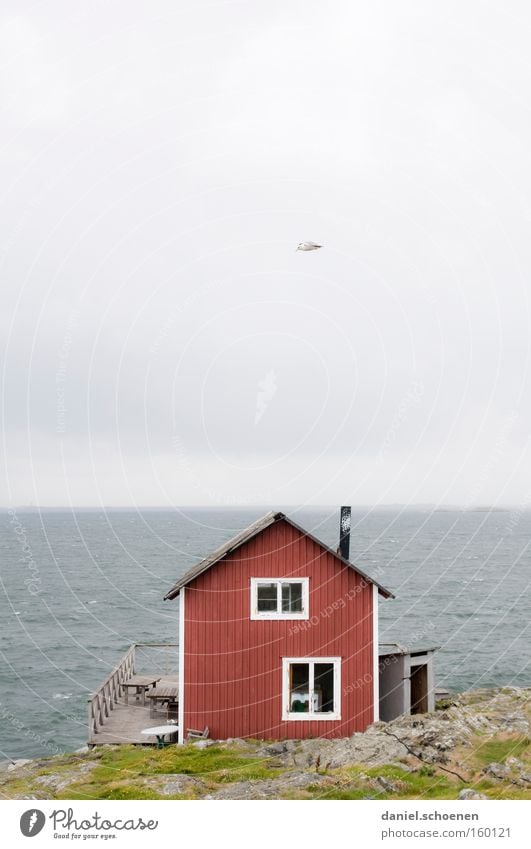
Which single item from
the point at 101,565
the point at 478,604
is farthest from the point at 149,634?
the point at 101,565

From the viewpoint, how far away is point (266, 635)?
26.2m

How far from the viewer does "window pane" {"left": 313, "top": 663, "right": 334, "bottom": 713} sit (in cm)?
2612

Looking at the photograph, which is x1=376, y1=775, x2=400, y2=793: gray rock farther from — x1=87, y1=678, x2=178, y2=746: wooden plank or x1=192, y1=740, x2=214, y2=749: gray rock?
x1=87, y1=678, x2=178, y2=746: wooden plank

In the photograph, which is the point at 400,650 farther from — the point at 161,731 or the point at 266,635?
the point at 161,731

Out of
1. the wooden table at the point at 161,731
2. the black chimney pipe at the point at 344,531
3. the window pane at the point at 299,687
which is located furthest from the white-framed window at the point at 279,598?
the wooden table at the point at 161,731

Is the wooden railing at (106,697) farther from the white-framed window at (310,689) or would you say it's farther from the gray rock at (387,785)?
the gray rock at (387,785)

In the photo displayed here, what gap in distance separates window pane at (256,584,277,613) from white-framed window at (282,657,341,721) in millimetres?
Result: 1711

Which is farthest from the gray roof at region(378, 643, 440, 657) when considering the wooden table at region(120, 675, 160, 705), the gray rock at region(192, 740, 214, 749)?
the wooden table at region(120, 675, 160, 705)

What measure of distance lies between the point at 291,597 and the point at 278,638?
139cm

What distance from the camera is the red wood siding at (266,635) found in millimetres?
25984

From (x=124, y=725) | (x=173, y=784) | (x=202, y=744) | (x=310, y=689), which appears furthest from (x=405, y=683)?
(x=173, y=784)
